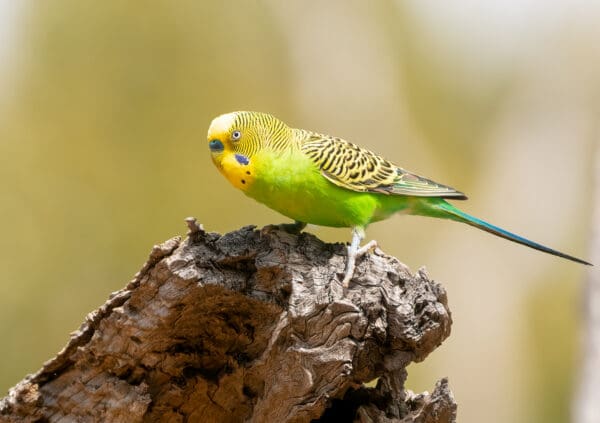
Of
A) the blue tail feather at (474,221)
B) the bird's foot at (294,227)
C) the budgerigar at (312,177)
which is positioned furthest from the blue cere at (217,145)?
the blue tail feather at (474,221)

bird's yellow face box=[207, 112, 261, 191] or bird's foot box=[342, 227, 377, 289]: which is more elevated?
bird's yellow face box=[207, 112, 261, 191]

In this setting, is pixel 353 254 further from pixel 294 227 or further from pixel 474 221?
pixel 474 221

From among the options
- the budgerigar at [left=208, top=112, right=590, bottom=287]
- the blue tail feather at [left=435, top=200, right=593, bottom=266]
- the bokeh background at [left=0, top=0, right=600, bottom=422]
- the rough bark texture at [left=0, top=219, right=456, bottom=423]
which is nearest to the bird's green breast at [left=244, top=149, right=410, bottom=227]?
the budgerigar at [left=208, top=112, right=590, bottom=287]

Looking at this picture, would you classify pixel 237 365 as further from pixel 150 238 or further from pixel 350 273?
pixel 150 238

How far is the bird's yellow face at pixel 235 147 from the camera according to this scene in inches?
157

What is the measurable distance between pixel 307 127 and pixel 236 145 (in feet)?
17.8

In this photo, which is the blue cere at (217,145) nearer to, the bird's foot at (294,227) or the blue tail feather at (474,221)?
the bird's foot at (294,227)

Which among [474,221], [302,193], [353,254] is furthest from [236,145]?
[474,221]

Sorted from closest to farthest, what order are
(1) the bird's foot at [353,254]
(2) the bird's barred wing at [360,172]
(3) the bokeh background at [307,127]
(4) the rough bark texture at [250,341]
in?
(4) the rough bark texture at [250,341] < (1) the bird's foot at [353,254] < (2) the bird's barred wing at [360,172] < (3) the bokeh background at [307,127]

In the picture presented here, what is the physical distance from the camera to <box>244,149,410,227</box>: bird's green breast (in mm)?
4047

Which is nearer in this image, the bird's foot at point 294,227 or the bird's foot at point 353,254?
the bird's foot at point 353,254

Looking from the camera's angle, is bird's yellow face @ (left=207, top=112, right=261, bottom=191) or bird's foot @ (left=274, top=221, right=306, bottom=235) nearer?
bird's yellow face @ (left=207, top=112, right=261, bottom=191)

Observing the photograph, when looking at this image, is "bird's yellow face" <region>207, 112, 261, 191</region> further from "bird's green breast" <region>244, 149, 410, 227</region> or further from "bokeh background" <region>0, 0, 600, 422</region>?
"bokeh background" <region>0, 0, 600, 422</region>

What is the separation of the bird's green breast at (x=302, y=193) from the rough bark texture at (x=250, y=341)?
24cm
